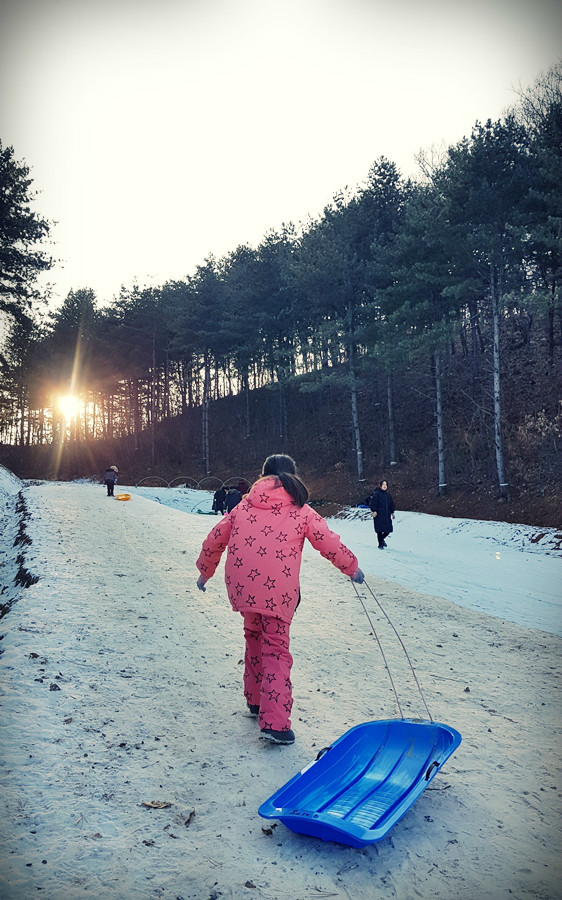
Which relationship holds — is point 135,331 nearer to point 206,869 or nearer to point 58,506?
point 58,506

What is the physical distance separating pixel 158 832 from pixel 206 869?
1.39ft

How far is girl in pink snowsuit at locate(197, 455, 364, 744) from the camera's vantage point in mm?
4152

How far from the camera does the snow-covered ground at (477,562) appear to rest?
31.3 feet

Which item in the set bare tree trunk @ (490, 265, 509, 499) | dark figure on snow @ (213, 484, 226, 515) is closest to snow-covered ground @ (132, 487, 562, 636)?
bare tree trunk @ (490, 265, 509, 499)

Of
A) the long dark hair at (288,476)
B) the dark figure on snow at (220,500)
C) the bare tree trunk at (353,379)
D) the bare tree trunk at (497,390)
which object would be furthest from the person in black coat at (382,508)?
the bare tree trunk at (353,379)

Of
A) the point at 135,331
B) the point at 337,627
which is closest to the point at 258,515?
the point at 337,627

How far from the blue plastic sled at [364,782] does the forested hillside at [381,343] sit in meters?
14.2

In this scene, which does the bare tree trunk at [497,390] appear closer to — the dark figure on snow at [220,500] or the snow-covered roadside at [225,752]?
the dark figure on snow at [220,500]

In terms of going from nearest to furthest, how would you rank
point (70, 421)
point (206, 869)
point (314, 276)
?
point (206, 869)
point (314, 276)
point (70, 421)

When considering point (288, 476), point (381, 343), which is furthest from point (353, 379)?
point (288, 476)

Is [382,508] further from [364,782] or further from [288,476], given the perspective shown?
→ [364,782]

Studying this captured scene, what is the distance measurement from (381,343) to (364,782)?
22073 mm

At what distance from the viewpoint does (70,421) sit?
5788 cm

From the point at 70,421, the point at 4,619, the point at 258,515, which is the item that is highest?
the point at 70,421
